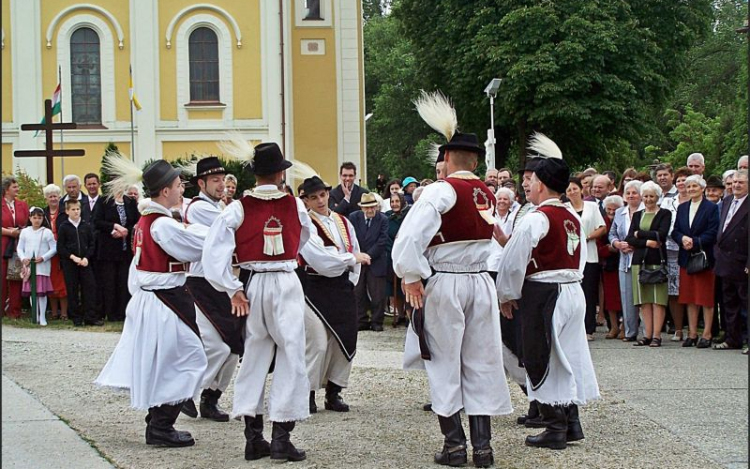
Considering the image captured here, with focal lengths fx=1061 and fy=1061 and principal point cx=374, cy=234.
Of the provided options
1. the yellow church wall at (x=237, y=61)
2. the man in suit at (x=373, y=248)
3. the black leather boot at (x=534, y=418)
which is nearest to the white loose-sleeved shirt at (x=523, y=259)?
the black leather boot at (x=534, y=418)

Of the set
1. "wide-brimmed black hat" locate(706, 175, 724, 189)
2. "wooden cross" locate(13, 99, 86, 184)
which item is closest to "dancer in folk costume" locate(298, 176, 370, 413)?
"wide-brimmed black hat" locate(706, 175, 724, 189)

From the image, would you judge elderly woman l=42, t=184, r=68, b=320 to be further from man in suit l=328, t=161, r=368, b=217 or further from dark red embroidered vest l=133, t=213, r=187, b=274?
dark red embroidered vest l=133, t=213, r=187, b=274

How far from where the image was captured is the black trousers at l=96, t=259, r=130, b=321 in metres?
15.7

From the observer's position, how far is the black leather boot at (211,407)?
883 centimetres

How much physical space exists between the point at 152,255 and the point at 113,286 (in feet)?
27.2

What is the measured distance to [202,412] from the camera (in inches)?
351

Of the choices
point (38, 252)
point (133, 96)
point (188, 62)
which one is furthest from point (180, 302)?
point (188, 62)

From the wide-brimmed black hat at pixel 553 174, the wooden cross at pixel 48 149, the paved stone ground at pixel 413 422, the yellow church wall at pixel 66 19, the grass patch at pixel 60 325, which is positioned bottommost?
the paved stone ground at pixel 413 422

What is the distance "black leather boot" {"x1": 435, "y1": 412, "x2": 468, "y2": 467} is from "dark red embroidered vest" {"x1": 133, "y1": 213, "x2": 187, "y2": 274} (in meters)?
2.28

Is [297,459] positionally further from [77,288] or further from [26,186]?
[26,186]

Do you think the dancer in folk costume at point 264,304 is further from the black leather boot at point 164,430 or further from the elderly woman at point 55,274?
the elderly woman at point 55,274

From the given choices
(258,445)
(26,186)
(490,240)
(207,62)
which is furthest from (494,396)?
(207,62)

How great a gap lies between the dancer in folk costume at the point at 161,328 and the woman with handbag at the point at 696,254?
6.95m

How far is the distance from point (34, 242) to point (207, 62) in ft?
64.3
